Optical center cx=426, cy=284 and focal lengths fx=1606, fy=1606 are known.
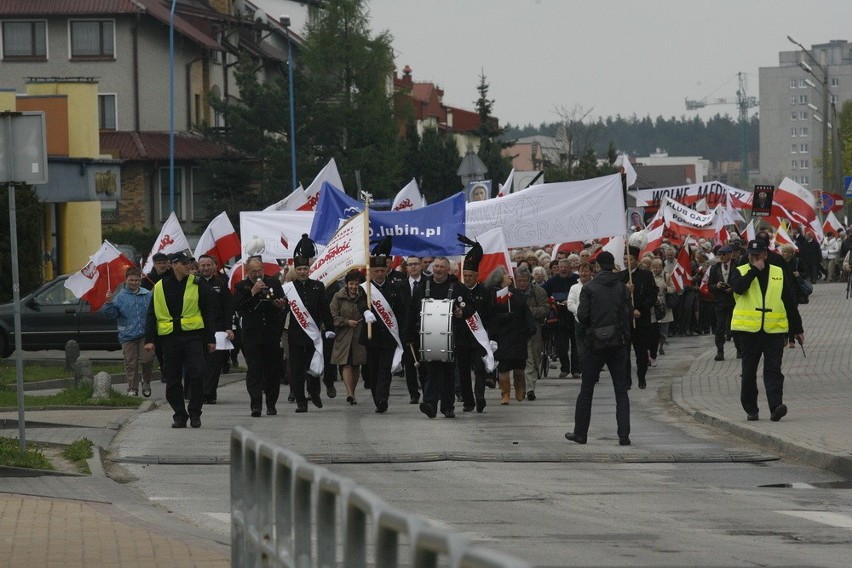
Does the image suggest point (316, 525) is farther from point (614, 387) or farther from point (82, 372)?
point (82, 372)

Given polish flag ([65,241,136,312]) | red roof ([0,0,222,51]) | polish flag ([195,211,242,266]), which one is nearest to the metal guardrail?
polish flag ([65,241,136,312])

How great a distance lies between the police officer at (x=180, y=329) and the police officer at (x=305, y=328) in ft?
6.82

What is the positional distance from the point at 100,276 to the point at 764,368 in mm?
12250

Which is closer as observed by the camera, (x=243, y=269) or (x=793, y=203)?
(x=243, y=269)

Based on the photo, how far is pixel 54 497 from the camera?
10.7m

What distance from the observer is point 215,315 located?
18109mm

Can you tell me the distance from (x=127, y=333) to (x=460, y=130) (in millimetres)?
119006

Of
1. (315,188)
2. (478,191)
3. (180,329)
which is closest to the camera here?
(180,329)

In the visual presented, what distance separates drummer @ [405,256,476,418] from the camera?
17.0 m

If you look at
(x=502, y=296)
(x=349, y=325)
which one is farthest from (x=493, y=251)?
(x=349, y=325)

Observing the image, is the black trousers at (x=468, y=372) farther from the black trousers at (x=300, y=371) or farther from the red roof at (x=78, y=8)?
the red roof at (x=78, y=8)

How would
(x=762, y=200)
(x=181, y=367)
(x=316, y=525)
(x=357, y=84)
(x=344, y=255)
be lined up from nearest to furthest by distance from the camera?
(x=316, y=525) < (x=181, y=367) < (x=344, y=255) < (x=762, y=200) < (x=357, y=84)

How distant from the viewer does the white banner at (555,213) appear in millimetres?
21500

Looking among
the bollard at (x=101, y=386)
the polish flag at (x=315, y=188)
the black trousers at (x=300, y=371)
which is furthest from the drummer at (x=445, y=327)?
the polish flag at (x=315, y=188)
